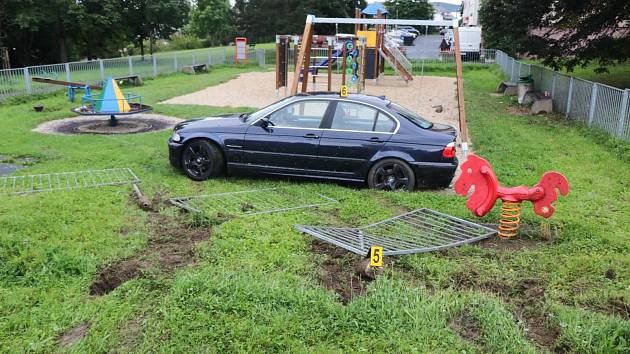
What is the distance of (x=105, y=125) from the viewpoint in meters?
12.4

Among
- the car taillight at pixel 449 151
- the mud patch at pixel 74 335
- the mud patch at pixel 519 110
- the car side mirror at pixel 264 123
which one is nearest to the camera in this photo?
the mud patch at pixel 74 335

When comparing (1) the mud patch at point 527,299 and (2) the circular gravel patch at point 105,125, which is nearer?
(1) the mud patch at point 527,299

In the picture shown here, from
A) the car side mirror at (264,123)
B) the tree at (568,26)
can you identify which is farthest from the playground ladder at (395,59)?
the car side mirror at (264,123)

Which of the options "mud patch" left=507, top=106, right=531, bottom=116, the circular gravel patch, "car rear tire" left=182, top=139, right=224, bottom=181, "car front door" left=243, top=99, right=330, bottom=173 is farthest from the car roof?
"mud patch" left=507, top=106, right=531, bottom=116

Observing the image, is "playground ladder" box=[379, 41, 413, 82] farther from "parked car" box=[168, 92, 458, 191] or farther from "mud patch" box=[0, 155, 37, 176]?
"mud patch" box=[0, 155, 37, 176]

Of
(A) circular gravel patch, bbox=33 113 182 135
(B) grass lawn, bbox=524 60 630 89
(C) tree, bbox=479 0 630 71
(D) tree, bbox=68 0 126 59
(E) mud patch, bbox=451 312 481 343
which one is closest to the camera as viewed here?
(E) mud patch, bbox=451 312 481 343

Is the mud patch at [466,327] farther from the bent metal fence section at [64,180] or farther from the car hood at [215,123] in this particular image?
the bent metal fence section at [64,180]

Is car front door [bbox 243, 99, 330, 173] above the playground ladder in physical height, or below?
below

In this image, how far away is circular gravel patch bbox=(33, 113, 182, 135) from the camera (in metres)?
11.7

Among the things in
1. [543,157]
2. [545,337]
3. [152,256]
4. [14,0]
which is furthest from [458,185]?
[14,0]

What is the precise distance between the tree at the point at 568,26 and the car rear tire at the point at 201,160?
38.7ft

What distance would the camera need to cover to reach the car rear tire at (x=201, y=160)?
7.84m

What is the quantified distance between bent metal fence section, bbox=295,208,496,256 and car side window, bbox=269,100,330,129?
7.03 ft

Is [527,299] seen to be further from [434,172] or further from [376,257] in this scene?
[434,172]
